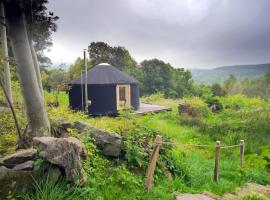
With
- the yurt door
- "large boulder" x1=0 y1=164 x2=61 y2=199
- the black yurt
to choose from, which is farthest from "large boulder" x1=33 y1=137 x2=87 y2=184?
the yurt door

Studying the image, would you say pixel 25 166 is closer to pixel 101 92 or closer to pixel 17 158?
pixel 17 158

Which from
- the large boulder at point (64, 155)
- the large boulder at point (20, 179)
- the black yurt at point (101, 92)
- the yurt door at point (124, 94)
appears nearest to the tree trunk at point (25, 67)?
the large boulder at point (64, 155)

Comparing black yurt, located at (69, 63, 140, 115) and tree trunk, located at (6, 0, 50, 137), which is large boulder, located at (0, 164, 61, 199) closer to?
tree trunk, located at (6, 0, 50, 137)

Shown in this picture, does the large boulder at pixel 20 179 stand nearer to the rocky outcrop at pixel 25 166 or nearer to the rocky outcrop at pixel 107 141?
the rocky outcrop at pixel 25 166

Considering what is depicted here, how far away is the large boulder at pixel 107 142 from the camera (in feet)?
15.4

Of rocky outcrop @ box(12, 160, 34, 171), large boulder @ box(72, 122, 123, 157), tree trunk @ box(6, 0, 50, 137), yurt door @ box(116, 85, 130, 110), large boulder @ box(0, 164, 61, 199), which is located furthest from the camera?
yurt door @ box(116, 85, 130, 110)

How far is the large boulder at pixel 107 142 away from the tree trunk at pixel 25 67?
33.5 inches

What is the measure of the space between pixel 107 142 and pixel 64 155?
1344 millimetres

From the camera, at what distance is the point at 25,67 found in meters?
4.43

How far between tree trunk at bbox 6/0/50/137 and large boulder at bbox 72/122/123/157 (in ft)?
2.80

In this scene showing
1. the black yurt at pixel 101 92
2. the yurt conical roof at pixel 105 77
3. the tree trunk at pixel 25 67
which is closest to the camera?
the tree trunk at pixel 25 67

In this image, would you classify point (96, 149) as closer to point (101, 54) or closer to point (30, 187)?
point (30, 187)

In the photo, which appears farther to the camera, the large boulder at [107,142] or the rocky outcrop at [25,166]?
the large boulder at [107,142]

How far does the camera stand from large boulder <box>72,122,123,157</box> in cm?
471
